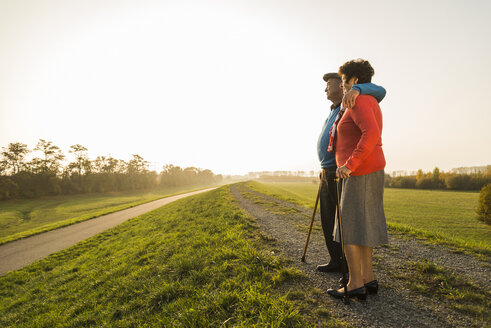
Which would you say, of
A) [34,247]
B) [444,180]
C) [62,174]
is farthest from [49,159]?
[444,180]

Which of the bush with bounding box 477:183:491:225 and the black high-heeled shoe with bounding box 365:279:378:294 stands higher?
the black high-heeled shoe with bounding box 365:279:378:294

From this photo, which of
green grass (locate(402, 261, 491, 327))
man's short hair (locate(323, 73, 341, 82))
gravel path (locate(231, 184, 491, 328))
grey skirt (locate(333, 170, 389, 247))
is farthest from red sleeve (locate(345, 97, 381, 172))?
green grass (locate(402, 261, 491, 327))

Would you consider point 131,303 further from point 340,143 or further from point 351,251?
point 340,143

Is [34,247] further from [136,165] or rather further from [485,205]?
[136,165]

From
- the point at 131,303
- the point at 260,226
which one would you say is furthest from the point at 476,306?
the point at 131,303

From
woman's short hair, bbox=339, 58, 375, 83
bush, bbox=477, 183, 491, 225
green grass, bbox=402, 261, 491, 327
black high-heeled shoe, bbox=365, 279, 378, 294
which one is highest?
woman's short hair, bbox=339, 58, 375, 83

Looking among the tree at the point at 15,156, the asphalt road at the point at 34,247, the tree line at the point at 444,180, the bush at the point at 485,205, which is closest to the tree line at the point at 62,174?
the tree at the point at 15,156

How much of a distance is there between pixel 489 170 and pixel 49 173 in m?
130

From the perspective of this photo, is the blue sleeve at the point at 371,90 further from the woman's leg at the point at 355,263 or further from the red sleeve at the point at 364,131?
the woman's leg at the point at 355,263

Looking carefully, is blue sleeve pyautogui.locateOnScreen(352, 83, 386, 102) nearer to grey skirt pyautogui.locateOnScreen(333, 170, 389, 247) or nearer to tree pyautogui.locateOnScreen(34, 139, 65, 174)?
grey skirt pyautogui.locateOnScreen(333, 170, 389, 247)

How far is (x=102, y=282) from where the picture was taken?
19.0ft

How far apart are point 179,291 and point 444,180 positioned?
93.1 meters

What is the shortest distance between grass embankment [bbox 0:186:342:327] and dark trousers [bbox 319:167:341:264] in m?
0.83

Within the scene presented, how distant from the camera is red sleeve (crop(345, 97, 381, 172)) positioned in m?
2.30
